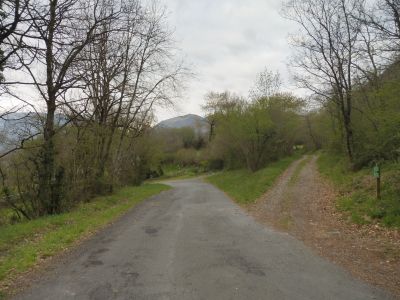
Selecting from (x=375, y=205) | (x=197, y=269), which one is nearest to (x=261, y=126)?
(x=375, y=205)

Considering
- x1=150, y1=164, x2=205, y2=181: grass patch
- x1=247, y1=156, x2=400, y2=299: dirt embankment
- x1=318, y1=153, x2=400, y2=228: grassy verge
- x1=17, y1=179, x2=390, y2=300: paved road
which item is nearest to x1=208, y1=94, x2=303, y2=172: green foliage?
x1=247, y1=156, x2=400, y2=299: dirt embankment

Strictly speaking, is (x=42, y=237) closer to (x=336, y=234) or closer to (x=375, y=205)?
(x=336, y=234)

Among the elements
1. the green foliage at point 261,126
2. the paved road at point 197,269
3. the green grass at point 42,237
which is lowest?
the paved road at point 197,269

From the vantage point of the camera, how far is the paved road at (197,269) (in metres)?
5.80

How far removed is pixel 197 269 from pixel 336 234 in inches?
192

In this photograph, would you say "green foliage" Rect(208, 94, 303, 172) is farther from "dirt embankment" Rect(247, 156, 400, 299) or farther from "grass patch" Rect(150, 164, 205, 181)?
"grass patch" Rect(150, 164, 205, 181)

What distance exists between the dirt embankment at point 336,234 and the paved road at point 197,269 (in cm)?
45

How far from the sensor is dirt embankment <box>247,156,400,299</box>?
22.8ft

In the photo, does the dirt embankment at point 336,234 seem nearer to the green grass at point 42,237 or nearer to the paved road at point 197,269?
the paved road at point 197,269

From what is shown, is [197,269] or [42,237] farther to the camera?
[42,237]

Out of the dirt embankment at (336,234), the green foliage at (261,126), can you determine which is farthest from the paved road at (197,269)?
the green foliage at (261,126)

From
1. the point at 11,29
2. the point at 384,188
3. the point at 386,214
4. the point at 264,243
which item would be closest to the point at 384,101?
the point at 384,188

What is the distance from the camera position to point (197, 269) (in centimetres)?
706

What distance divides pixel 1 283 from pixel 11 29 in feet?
20.2
